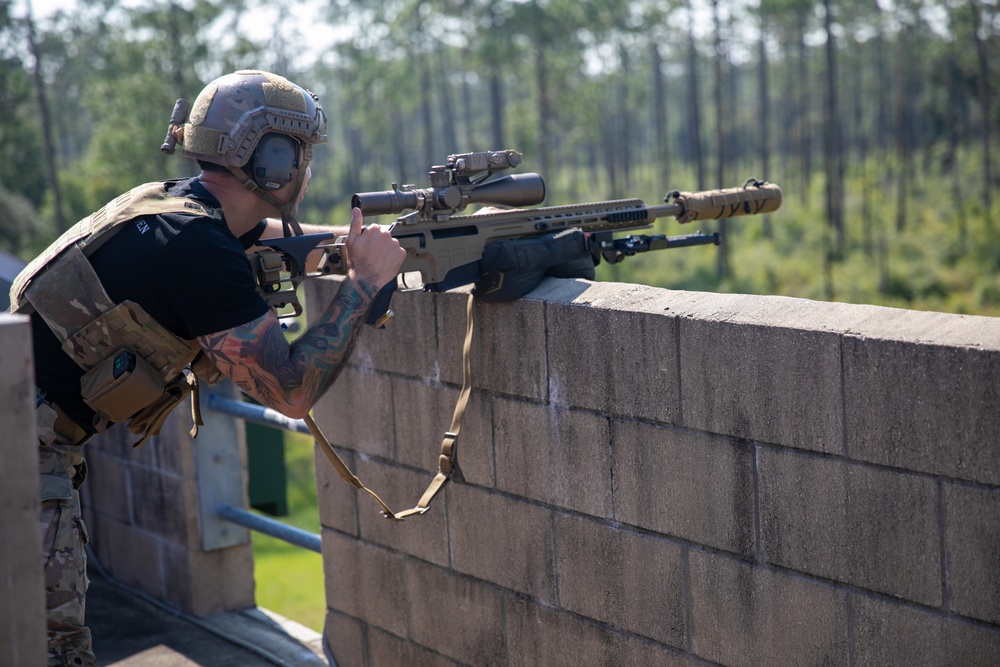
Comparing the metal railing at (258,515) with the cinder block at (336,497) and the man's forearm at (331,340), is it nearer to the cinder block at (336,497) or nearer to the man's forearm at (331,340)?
the cinder block at (336,497)

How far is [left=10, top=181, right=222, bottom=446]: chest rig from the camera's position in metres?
2.69

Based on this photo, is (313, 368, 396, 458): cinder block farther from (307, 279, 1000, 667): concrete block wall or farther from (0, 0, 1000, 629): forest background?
(0, 0, 1000, 629): forest background

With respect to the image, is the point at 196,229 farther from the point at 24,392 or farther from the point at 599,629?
the point at 599,629

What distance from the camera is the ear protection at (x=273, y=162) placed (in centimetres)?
291

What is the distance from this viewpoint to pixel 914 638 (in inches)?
91.5

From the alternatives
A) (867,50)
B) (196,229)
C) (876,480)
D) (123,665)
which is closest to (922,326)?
(876,480)

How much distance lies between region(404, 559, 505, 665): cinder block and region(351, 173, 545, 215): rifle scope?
123 cm

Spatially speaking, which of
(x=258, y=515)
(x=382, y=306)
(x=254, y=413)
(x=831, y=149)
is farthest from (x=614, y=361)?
(x=831, y=149)

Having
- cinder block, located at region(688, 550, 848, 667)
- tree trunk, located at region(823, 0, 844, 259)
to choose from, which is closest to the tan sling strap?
cinder block, located at region(688, 550, 848, 667)

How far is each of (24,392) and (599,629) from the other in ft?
6.32

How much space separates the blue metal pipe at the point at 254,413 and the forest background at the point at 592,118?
482cm

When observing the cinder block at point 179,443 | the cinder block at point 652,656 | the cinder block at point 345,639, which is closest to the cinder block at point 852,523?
the cinder block at point 652,656

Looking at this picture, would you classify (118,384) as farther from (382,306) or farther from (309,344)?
(382,306)

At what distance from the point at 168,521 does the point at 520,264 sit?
9.03 feet
